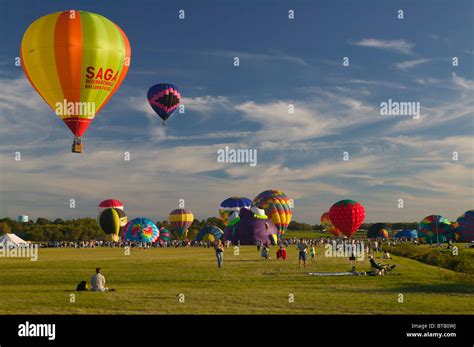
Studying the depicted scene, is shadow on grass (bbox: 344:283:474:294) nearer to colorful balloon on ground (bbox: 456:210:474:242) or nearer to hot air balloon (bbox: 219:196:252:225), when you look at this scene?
hot air balloon (bbox: 219:196:252:225)

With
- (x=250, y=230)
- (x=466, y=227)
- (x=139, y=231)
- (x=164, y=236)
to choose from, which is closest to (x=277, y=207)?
(x=250, y=230)

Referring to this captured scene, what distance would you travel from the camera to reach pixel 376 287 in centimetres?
2139

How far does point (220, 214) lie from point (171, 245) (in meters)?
11.9

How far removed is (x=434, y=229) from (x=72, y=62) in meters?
83.2

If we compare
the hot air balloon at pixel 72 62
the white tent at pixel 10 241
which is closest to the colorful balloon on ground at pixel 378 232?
the white tent at pixel 10 241

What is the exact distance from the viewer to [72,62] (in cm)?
3531

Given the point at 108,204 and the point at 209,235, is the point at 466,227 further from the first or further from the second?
the point at 108,204

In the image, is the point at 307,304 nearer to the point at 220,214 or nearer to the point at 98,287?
the point at 98,287

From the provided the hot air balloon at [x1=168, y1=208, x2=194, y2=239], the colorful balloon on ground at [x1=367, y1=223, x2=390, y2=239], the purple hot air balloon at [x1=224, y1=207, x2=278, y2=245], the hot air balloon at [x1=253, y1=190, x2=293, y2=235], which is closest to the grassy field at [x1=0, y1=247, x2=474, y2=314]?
Answer: the purple hot air balloon at [x1=224, y1=207, x2=278, y2=245]

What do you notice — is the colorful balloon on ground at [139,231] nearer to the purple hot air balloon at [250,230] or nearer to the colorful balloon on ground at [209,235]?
the colorful balloon on ground at [209,235]

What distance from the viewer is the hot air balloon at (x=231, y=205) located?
3902 inches

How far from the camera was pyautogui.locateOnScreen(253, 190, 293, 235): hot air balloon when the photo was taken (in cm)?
9050

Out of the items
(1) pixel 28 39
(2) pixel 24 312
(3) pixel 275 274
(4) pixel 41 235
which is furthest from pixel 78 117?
(4) pixel 41 235

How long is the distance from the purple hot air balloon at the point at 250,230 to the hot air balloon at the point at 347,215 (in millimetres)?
11806
